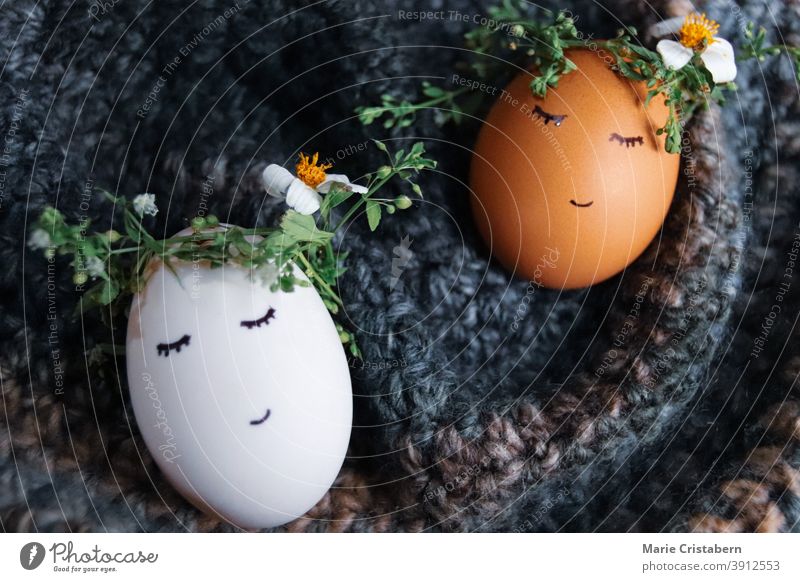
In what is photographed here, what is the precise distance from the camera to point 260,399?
1.64ft

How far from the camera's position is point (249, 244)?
0.51 metres

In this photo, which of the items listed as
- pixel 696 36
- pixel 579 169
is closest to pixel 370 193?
pixel 579 169

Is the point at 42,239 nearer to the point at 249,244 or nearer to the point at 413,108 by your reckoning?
the point at 249,244

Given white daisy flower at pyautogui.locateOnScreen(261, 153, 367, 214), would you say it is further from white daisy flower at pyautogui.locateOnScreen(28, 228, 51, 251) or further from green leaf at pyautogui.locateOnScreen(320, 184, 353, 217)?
white daisy flower at pyautogui.locateOnScreen(28, 228, 51, 251)

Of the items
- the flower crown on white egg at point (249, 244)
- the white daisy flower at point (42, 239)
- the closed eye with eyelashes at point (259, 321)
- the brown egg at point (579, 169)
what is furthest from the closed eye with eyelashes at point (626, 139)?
the white daisy flower at point (42, 239)

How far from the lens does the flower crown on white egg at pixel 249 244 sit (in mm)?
507

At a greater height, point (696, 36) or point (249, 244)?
point (696, 36)

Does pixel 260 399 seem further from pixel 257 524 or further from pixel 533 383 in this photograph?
pixel 533 383

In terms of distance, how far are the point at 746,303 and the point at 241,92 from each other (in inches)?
16.5

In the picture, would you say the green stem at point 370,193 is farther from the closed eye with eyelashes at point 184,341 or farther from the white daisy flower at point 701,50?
the white daisy flower at point 701,50

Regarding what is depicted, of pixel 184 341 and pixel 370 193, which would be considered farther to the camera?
pixel 370 193

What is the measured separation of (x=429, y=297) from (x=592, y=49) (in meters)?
0.21

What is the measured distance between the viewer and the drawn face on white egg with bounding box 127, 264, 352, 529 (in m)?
0.49

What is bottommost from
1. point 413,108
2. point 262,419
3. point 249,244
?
point 262,419
